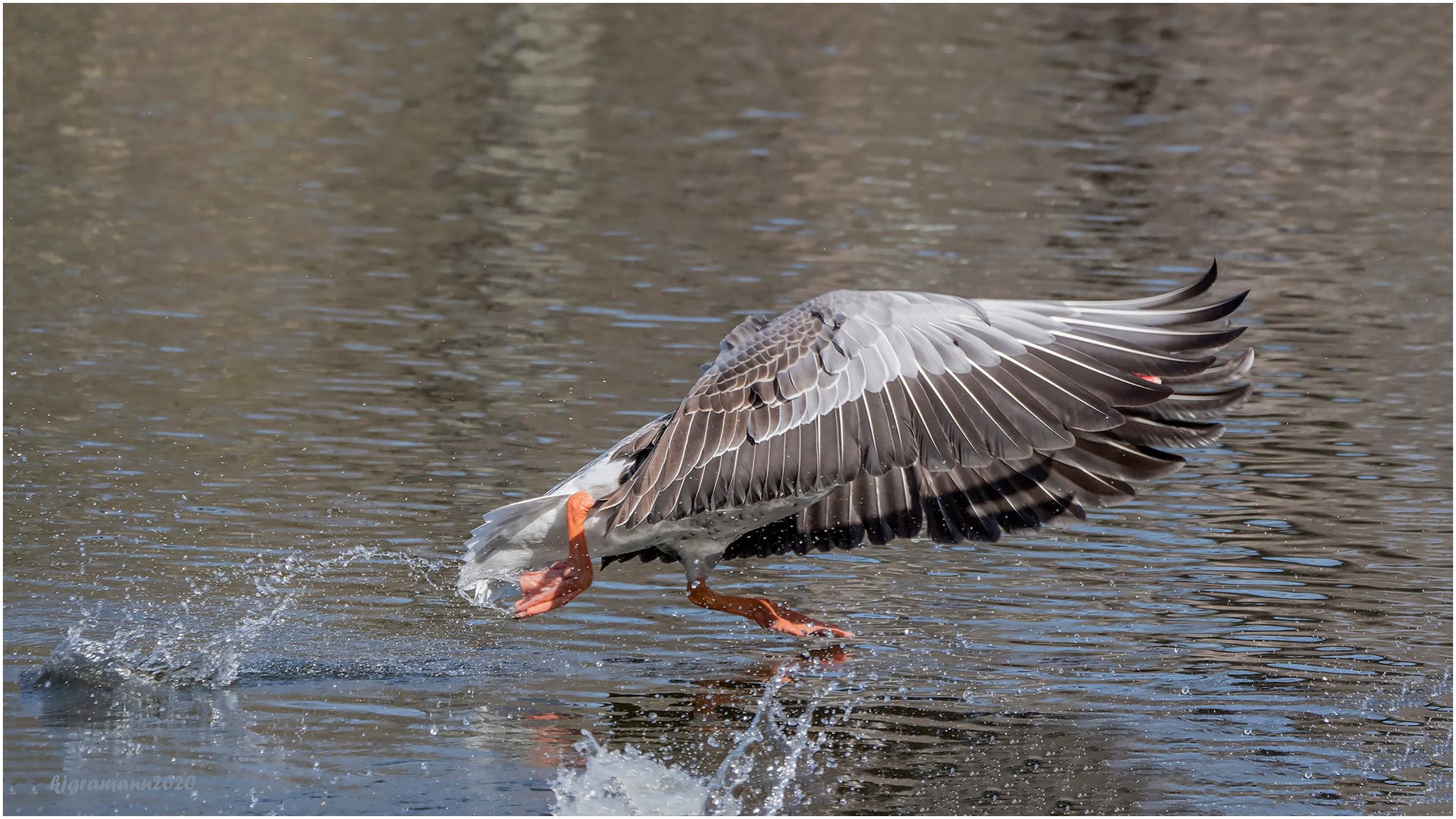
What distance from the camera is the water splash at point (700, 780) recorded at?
22.1 feet

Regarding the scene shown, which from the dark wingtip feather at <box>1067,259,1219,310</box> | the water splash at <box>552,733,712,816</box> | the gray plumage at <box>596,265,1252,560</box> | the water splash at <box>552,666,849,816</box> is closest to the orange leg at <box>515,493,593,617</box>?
the gray plumage at <box>596,265,1252,560</box>

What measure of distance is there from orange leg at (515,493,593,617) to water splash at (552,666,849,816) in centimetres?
82

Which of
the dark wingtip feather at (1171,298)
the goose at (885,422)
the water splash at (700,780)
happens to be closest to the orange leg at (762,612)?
the goose at (885,422)

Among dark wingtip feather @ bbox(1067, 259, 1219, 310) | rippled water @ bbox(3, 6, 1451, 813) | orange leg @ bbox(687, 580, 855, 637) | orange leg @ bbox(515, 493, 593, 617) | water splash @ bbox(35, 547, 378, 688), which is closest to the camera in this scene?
dark wingtip feather @ bbox(1067, 259, 1219, 310)

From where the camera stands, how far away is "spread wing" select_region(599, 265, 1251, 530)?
7.34 metres

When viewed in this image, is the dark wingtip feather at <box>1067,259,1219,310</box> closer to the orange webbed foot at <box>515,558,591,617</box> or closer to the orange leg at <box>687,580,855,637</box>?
the orange leg at <box>687,580,855,637</box>

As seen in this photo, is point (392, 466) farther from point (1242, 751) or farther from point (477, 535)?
point (1242, 751)

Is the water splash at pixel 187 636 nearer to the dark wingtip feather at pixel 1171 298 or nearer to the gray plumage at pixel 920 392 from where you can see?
the gray plumage at pixel 920 392

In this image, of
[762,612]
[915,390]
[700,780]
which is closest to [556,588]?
[762,612]

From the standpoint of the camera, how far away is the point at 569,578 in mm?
7973

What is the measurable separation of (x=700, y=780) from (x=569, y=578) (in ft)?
4.35

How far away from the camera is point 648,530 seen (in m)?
8.15

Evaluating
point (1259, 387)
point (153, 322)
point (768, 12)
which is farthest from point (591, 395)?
point (768, 12)

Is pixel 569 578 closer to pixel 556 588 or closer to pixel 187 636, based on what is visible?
pixel 556 588
